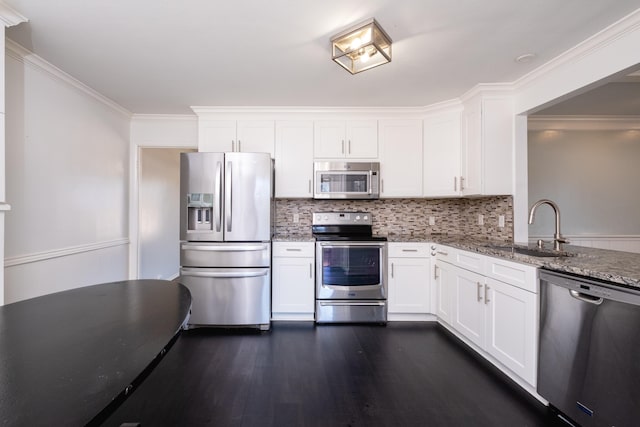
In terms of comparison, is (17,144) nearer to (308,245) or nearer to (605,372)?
(308,245)

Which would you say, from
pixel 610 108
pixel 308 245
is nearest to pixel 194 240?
pixel 308 245

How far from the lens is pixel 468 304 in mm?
2369

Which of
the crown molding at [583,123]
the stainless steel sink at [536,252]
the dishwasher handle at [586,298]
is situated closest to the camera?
the dishwasher handle at [586,298]

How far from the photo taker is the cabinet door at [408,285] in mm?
2961

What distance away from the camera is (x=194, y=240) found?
9.07ft

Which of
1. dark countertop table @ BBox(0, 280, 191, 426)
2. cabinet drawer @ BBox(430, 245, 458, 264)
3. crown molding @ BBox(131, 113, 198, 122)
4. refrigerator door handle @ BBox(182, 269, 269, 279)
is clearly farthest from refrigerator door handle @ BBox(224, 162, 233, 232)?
cabinet drawer @ BBox(430, 245, 458, 264)

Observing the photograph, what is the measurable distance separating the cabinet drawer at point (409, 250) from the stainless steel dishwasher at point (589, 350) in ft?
4.25

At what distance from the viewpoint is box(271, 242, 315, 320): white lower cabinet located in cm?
294

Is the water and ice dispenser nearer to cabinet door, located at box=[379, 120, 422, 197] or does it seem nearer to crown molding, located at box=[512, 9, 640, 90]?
cabinet door, located at box=[379, 120, 422, 197]

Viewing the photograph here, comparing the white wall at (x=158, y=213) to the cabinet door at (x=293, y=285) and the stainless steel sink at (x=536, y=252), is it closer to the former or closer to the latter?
the cabinet door at (x=293, y=285)

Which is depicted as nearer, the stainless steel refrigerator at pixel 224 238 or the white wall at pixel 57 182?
the white wall at pixel 57 182

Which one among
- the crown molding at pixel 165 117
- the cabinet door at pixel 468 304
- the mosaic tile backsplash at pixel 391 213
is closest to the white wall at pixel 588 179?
the mosaic tile backsplash at pixel 391 213

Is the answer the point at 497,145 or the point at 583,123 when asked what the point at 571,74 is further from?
the point at 583,123

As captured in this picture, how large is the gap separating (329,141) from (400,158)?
848 millimetres
